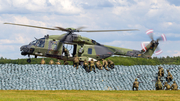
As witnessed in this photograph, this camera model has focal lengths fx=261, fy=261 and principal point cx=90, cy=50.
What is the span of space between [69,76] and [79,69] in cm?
229

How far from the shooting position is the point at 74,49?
106 ft

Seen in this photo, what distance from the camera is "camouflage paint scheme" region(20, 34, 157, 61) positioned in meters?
30.4

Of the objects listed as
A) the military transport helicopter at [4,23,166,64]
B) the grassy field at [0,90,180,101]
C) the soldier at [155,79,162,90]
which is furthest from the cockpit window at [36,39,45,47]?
→ the soldier at [155,79,162,90]

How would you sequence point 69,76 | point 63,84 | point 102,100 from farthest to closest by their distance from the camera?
point 69,76 < point 63,84 < point 102,100

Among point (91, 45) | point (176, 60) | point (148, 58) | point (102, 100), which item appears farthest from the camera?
point (176, 60)

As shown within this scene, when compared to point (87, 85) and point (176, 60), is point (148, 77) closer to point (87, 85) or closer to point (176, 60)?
point (87, 85)

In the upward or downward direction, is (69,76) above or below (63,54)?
below

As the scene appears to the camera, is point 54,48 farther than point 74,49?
No

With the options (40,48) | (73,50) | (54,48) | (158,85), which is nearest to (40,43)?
(40,48)

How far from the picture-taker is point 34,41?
30828 millimetres

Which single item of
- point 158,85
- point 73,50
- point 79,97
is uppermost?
point 73,50

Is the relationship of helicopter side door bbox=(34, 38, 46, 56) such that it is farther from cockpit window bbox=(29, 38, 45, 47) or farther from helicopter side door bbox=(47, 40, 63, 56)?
helicopter side door bbox=(47, 40, 63, 56)

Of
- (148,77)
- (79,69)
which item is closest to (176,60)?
(148,77)

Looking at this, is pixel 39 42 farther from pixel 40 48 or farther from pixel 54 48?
pixel 54 48
